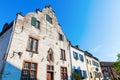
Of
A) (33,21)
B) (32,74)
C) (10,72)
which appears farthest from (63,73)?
(33,21)

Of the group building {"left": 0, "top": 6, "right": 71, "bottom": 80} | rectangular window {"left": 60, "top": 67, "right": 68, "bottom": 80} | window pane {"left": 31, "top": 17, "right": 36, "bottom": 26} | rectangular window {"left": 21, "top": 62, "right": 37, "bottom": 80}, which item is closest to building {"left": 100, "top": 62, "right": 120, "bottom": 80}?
building {"left": 0, "top": 6, "right": 71, "bottom": 80}

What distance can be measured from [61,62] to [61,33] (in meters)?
5.55

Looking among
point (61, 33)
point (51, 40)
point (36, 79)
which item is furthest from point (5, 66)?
point (61, 33)

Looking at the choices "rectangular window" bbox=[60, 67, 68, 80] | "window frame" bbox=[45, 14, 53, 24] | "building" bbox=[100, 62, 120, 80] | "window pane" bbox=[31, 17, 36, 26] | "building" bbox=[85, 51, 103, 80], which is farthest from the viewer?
"building" bbox=[100, 62, 120, 80]

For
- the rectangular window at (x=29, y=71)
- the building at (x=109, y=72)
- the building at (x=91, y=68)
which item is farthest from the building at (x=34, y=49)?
the building at (x=109, y=72)

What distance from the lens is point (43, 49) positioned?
14859 mm

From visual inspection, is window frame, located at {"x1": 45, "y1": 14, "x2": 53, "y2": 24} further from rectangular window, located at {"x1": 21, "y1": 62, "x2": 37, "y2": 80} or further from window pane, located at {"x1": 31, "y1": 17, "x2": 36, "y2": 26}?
rectangular window, located at {"x1": 21, "y1": 62, "x2": 37, "y2": 80}

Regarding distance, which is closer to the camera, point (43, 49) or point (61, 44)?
point (43, 49)

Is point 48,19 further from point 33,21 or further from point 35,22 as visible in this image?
point 33,21

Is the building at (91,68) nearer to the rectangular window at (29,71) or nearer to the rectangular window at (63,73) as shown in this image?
the rectangular window at (63,73)

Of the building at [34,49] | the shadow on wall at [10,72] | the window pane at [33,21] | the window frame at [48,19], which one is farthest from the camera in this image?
the window frame at [48,19]

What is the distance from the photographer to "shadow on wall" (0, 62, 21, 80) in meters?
9.96

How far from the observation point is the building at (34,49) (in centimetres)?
1105

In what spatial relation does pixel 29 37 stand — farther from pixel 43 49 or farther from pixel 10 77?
pixel 10 77
